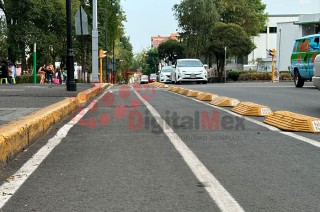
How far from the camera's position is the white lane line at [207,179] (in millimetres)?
3717

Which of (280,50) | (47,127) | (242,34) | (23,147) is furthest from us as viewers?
(242,34)

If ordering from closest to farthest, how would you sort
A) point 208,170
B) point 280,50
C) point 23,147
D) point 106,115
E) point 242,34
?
1. point 208,170
2. point 23,147
3. point 106,115
4. point 280,50
5. point 242,34

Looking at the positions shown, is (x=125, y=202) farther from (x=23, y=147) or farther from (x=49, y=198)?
(x=23, y=147)

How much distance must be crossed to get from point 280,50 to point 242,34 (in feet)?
19.8

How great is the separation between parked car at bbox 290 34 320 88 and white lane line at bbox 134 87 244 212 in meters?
15.1

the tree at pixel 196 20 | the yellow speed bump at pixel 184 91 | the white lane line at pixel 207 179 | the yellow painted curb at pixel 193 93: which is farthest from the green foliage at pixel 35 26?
the white lane line at pixel 207 179

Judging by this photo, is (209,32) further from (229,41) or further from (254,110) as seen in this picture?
(254,110)

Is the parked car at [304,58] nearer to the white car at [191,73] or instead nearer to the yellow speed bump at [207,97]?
the yellow speed bump at [207,97]

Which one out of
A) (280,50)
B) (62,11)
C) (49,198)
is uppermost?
(62,11)

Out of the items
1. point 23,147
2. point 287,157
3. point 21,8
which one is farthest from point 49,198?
point 21,8

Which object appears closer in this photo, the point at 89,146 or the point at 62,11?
the point at 89,146

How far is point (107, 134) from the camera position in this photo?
7402mm

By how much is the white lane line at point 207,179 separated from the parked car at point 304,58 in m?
15.1

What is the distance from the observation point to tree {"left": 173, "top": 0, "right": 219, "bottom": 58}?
62.1 metres
